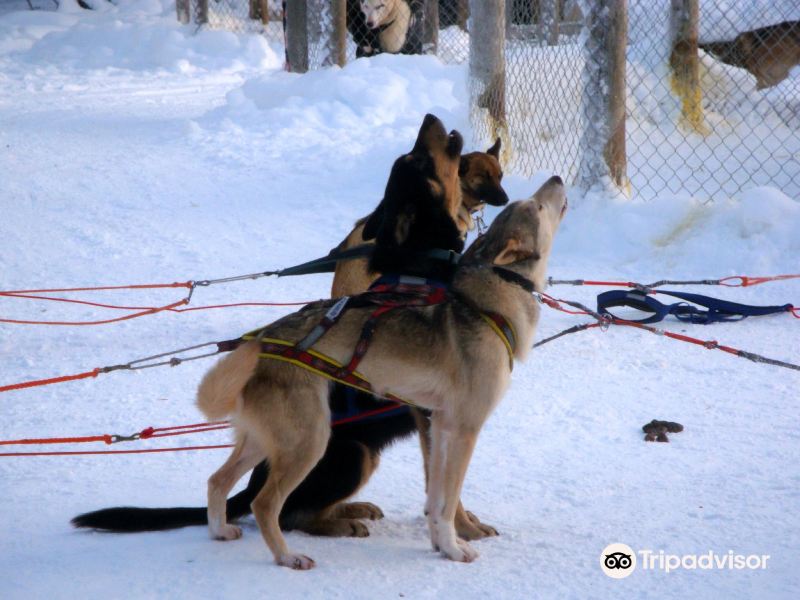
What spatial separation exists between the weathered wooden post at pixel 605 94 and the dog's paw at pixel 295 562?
558cm

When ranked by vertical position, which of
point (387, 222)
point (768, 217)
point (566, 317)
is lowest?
point (566, 317)

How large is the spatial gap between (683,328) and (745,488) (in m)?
2.33

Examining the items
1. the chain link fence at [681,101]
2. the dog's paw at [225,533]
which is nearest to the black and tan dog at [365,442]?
the dog's paw at [225,533]

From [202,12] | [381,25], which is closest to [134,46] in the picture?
[202,12]

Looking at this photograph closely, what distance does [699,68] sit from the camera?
991cm

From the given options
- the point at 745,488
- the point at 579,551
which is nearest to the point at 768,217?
the point at 745,488

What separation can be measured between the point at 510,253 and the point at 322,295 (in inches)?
140

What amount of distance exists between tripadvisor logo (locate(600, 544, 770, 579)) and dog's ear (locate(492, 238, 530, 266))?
1096mm

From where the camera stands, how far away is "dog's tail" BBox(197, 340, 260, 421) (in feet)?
11.2

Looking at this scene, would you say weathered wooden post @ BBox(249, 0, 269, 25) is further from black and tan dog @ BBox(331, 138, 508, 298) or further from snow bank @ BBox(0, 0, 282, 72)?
black and tan dog @ BBox(331, 138, 508, 298)

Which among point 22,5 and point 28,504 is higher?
point 22,5

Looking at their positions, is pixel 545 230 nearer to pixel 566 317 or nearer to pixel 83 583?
pixel 83 583

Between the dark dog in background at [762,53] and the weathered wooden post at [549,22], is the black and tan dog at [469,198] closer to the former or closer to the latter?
the weathered wooden post at [549,22]

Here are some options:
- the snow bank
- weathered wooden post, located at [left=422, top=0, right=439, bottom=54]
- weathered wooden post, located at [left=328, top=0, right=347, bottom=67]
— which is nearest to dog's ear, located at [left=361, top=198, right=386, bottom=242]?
weathered wooden post, located at [left=328, top=0, right=347, bottom=67]
